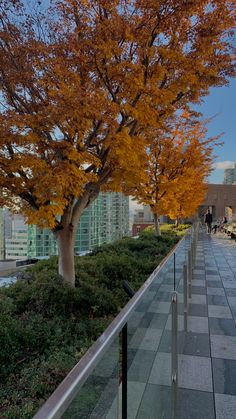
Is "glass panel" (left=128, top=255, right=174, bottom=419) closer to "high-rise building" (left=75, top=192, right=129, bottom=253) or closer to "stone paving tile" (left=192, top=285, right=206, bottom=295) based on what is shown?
"stone paving tile" (left=192, top=285, right=206, bottom=295)

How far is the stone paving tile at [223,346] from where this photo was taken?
139 inches

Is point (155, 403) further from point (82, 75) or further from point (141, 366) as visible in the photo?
point (82, 75)

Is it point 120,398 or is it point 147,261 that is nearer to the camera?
point 120,398

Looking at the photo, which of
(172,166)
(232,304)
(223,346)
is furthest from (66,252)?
(172,166)

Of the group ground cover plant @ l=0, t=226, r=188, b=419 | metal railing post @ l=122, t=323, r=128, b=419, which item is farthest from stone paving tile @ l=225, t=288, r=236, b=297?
metal railing post @ l=122, t=323, r=128, b=419

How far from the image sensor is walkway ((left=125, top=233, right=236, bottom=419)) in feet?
5.74

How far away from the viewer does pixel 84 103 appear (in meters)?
3.79

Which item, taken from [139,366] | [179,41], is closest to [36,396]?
[139,366]

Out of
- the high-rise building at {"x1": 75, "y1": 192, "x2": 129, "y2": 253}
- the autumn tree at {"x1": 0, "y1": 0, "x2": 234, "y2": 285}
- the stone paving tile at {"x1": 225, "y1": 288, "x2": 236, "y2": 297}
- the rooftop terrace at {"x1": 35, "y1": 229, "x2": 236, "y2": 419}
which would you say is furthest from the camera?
the high-rise building at {"x1": 75, "y1": 192, "x2": 129, "y2": 253}

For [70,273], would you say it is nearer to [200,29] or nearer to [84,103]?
[84,103]

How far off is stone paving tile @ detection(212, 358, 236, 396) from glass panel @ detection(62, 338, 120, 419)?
1.99m

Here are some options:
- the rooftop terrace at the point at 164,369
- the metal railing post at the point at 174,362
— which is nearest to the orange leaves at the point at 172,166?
the rooftop terrace at the point at 164,369

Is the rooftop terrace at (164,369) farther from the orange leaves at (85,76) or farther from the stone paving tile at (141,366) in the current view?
the orange leaves at (85,76)

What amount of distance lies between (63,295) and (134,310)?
320 cm
